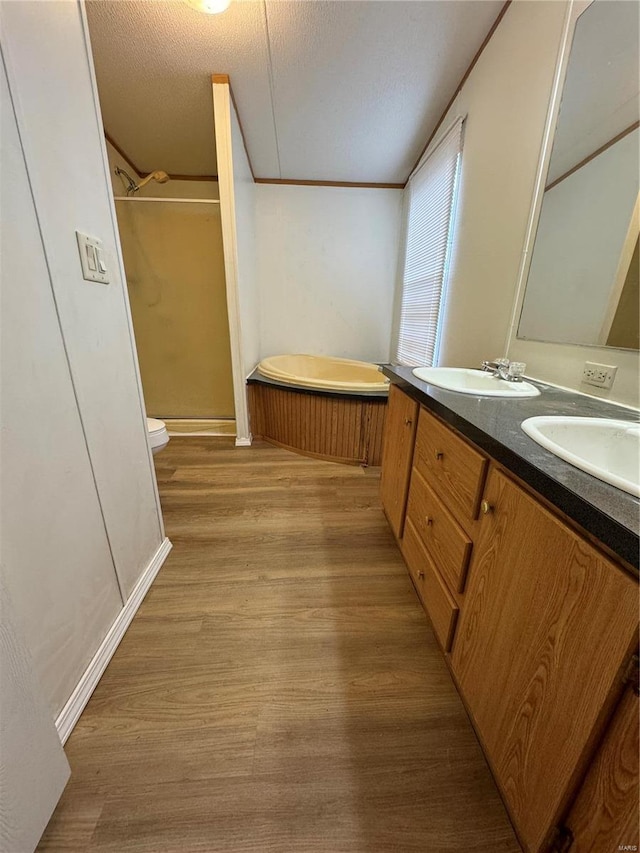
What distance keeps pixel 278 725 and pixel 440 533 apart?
71 centimetres

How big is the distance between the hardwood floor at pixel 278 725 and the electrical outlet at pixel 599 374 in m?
1.03

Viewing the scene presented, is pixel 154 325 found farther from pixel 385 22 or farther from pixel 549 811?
pixel 549 811

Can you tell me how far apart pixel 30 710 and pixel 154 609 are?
2.05 feet

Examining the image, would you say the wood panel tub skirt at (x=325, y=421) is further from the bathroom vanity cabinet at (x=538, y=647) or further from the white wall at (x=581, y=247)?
the bathroom vanity cabinet at (x=538, y=647)

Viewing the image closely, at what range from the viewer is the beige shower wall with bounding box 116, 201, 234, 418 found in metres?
2.54

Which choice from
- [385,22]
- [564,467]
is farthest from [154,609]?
[385,22]

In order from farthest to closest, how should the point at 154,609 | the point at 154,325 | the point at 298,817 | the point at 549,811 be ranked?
the point at 154,325 → the point at 154,609 → the point at 298,817 → the point at 549,811

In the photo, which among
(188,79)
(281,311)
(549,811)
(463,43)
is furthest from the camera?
(281,311)

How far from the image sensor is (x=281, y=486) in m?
1.99

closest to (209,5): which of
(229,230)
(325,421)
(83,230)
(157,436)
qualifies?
(229,230)

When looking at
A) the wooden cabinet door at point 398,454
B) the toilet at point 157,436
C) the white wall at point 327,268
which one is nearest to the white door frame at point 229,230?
the toilet at point 157,436

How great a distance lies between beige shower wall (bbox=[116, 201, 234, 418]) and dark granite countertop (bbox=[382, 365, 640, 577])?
2302 mm

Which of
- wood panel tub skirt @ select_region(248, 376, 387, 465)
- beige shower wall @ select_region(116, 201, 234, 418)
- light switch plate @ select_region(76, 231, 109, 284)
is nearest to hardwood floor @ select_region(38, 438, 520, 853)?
wood panel tub skirt @ select_region(248, 376, 387, 465)

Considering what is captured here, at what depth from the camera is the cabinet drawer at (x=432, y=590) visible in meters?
0.89
